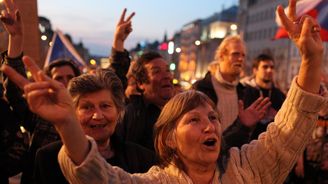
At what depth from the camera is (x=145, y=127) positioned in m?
4.02

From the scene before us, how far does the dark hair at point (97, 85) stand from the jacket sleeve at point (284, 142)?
93 centimetres

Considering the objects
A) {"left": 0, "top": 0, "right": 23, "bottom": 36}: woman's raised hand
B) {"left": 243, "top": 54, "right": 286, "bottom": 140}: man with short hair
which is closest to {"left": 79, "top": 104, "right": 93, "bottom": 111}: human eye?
{"left": 0, "top": 0, "right": 23, "bottom": 36}: woman's raised hand

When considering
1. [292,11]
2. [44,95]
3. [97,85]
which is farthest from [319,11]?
[44,95]

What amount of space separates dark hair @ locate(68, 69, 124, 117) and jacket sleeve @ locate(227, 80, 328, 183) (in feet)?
3.05

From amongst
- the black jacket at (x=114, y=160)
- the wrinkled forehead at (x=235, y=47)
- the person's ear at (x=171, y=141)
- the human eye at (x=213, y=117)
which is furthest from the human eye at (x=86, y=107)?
the wrinkled forehead at (x=235, y=47)

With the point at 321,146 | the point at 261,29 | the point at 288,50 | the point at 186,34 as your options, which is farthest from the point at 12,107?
the point at 186,34

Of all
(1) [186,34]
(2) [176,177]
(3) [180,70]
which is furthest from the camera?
(1) [186,34]

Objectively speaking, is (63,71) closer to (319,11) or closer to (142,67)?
(142,67)

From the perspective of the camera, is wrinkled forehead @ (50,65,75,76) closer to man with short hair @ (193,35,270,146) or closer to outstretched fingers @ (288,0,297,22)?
man with short hair @ (193,35,270,146)

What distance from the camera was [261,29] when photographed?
74.2 meters

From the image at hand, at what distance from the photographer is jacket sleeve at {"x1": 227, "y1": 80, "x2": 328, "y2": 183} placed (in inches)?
101

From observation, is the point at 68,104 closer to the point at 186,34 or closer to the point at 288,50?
the point at 288,50

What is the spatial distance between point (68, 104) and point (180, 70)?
10296 centimetres

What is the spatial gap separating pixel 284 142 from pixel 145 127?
1.66 m
